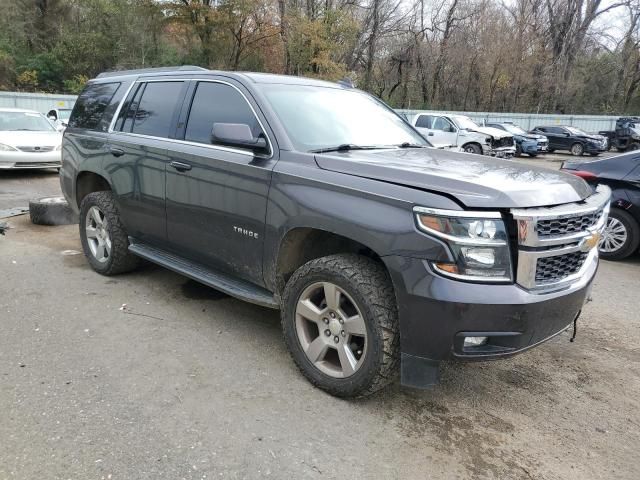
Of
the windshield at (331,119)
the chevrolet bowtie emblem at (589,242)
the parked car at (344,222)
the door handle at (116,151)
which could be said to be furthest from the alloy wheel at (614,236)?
the door handle at (116,151)

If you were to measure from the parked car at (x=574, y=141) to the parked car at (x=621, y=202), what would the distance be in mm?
20530

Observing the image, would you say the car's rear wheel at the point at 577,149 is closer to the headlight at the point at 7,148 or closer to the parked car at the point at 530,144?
the parked car at the point at 530,144

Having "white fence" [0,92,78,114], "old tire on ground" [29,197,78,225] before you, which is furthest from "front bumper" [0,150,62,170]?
"white fence" [0,92,78,114]

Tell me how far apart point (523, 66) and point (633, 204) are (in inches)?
1473

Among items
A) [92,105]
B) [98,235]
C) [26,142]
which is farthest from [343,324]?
[26,142]

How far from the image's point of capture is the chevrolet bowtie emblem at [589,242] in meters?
2.98

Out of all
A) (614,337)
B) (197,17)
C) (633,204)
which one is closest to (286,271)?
(614,337)

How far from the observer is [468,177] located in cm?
290

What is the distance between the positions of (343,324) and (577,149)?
26919 millimetres

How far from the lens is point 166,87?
449 centimetres

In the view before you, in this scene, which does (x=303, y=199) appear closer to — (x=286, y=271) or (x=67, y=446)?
(x=286, y=271)

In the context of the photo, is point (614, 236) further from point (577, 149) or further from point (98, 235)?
point (577, 149)

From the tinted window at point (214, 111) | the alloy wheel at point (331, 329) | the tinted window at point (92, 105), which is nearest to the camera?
the alloy wheel at point (331, 329)

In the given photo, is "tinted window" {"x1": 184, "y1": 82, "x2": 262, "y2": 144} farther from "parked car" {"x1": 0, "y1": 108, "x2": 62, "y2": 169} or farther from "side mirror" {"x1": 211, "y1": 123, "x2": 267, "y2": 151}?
"parked car" {"x1": 0, "y1": 108, "x2": 62, "y2": 169}
